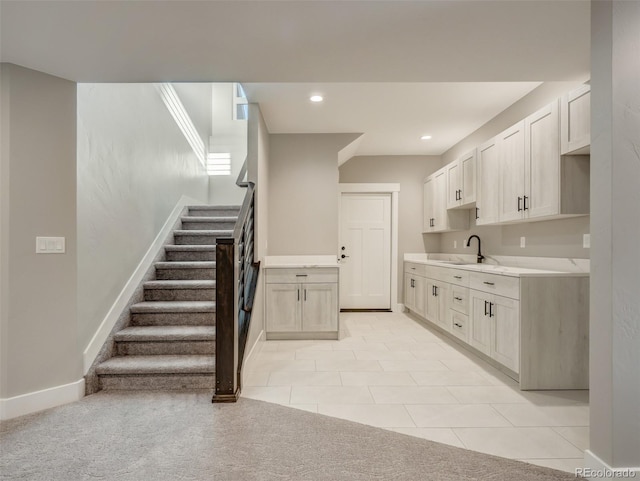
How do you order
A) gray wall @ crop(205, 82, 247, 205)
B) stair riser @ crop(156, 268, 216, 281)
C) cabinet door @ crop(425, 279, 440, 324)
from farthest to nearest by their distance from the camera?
gray wall @ crop(205, 82, 247, 205) < cabinet door @ crop(425, 279, 440, 324) < stair riser @ crop(156, 268, 216, 281)

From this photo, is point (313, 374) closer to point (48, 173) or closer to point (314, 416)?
point (314, 416)

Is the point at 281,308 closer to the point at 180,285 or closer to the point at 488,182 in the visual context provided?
the point at 180,285

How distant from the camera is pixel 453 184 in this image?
4773 millimetres

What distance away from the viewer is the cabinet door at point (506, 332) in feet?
9.25

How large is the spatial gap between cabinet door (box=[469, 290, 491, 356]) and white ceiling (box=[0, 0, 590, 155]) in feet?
6.33

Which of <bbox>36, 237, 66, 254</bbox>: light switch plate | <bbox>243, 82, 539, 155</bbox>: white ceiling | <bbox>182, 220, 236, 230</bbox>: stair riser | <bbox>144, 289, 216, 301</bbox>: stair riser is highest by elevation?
<bbox>243, 82, 539, 155</bbox>: white ceiling

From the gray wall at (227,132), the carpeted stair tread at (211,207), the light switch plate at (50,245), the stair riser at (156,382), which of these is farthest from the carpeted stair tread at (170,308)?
the gray wall at (227,132)

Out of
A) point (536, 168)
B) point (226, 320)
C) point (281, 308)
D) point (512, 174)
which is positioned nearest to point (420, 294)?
point (281, 308)

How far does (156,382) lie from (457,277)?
10.2ft

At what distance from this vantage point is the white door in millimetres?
5996

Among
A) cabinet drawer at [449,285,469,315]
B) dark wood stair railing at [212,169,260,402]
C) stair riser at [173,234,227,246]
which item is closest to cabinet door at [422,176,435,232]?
cabinet drawer at [449,285,469,315]

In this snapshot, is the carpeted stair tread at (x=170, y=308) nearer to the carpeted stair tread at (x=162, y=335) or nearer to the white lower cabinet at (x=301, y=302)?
the carpeted stair tread at (x=162, y=335)

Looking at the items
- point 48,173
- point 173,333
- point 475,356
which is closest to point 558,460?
point 475,356

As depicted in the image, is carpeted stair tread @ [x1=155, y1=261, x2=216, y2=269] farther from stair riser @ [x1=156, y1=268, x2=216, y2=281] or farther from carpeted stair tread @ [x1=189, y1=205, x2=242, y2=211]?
carpeted stair tread @ [x1=189, y1=205, x2=242, y2=211]
